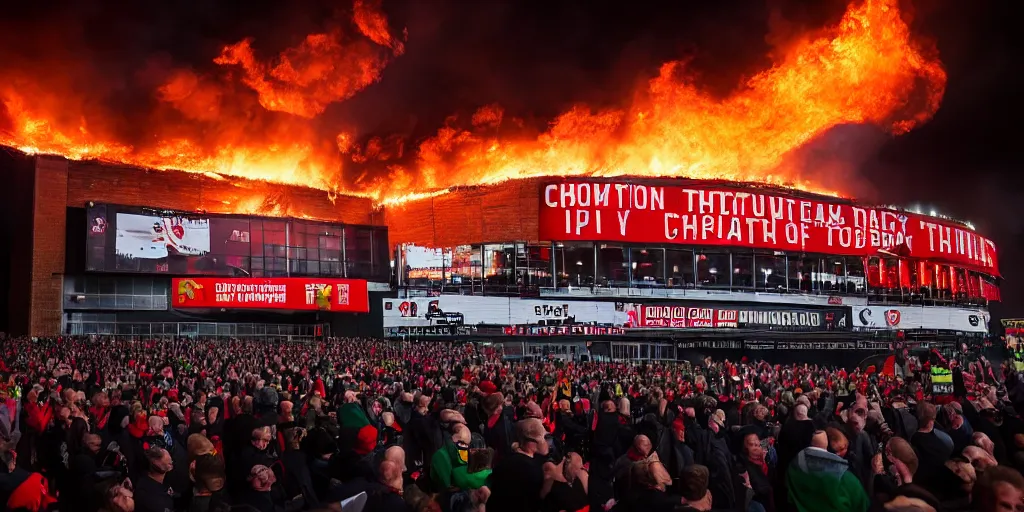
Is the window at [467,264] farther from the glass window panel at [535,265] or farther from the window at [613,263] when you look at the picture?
the window at [613,263]

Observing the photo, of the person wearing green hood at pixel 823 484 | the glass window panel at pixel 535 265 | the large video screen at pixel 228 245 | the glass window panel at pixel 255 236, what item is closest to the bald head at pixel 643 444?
the person wearing green hood at pixel 823 484

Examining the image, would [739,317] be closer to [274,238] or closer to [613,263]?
[613,263]

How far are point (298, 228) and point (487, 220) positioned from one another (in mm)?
11234

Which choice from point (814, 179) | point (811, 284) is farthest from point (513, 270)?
point (814, 179)

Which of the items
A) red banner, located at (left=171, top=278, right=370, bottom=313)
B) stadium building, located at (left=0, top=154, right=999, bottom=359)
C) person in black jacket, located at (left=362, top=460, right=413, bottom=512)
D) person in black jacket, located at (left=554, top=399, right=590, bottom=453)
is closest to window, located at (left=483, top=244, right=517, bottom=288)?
stadium building, located at (left=0, top=154, right=999, bottom=359)

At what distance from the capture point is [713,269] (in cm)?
6425

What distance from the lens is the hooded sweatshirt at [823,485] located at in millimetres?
8500

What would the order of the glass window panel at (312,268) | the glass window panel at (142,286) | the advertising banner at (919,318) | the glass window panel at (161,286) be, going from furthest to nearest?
the advertising banner at (919,318) < the glass window panel at (312,268) < the glass window panel at (161,286) < the glass window panel at (142,286)

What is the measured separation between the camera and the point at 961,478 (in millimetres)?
8391

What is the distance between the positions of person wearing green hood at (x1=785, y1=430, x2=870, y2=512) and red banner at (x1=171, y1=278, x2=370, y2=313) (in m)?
46.8

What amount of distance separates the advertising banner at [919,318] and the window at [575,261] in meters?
19.1

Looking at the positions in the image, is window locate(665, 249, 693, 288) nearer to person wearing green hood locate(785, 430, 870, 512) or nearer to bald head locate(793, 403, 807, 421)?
bald head locate(793, 403, 807, 421)

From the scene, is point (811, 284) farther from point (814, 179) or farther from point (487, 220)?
point (487, 220)

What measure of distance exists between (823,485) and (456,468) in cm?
342
